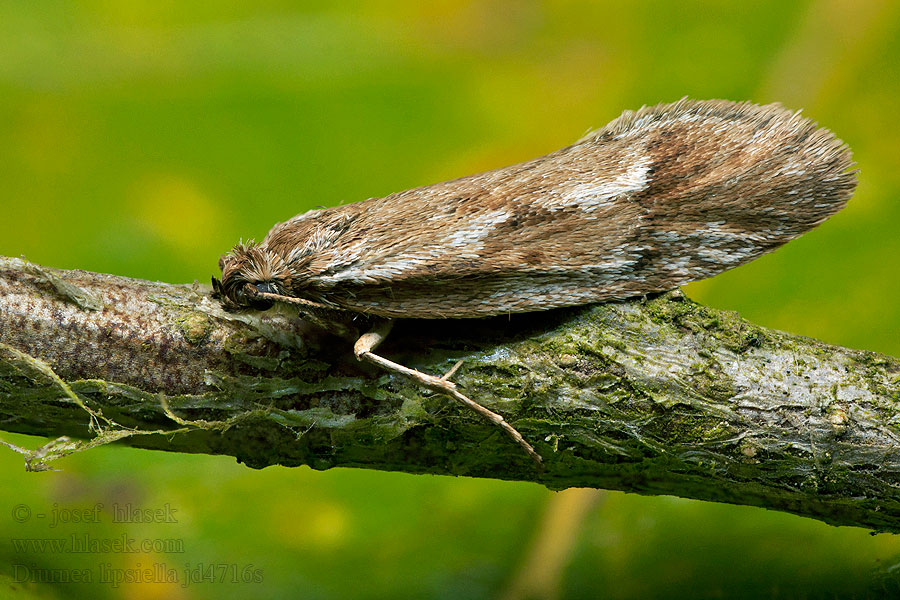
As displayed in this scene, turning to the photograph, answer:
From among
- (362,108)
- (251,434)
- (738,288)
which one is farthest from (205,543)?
(738,288)

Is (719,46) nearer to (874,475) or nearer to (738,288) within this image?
(738,288)

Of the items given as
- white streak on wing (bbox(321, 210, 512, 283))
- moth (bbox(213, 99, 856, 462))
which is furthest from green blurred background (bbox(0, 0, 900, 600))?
white streak on wing (bbox(321, 210, 512, 283))

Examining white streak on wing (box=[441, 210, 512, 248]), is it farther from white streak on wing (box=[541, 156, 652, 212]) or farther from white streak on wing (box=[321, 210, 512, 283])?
white streak on wing (box=[541, 156, 652, 212])

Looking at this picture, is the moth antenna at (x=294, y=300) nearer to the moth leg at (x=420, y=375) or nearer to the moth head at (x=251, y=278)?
the moth head at (x=251, y=278)

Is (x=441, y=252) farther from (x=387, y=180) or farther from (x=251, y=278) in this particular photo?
(x=387, y=180)

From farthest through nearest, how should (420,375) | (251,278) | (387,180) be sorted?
1. (387,180)
2. (251,278)
3. (420,375)

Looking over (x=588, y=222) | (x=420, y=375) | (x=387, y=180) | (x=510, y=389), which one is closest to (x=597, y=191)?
(x=588, y=222)
